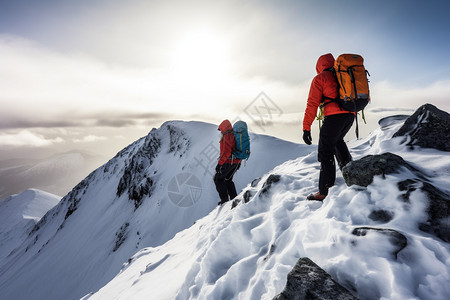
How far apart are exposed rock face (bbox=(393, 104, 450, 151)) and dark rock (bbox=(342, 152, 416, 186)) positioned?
171cm

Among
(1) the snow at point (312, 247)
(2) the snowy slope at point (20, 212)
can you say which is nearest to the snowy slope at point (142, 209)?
(1) the snow at point (312, 247)

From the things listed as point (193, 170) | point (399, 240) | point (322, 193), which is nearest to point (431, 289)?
point (399, 240)

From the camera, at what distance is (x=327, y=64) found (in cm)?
439

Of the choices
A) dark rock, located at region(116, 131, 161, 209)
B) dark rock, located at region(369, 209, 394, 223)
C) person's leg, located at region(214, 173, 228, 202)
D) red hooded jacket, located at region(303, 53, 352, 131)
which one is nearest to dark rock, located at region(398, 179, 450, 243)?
dark rock, located at region(369, 209, 394, 223)

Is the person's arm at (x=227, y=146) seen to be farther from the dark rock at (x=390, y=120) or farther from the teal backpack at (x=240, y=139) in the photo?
the dark rock at (x=390, y=120)

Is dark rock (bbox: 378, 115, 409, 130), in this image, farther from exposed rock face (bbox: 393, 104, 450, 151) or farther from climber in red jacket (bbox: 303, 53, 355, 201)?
climber in red jacket (bbox: 303, 53, 355, 201)

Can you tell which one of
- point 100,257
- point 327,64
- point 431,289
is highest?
point 327,64

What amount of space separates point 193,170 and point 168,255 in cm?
1389

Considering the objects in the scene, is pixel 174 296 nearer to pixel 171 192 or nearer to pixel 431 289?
pixel 431 289

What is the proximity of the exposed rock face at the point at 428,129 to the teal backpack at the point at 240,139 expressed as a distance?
14.8 ft

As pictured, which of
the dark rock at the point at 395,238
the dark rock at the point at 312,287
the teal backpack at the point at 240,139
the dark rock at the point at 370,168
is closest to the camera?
the dark rock at the point at 312,287

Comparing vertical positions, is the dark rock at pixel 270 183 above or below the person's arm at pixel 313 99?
below

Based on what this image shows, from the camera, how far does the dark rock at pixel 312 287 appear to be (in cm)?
240

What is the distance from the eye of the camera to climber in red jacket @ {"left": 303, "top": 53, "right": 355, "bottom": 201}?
4250 millimetres
